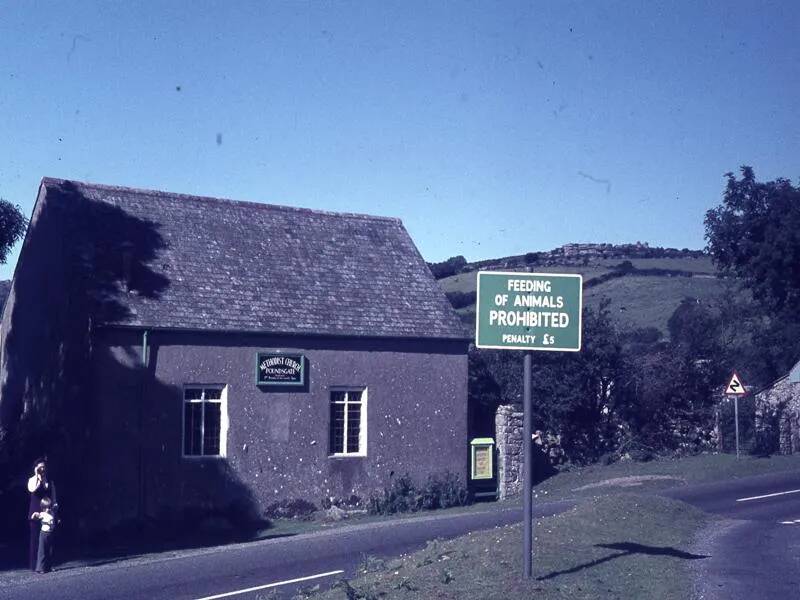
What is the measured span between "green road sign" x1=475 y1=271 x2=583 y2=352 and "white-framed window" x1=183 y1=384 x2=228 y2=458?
509 inches

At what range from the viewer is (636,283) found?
270 feet

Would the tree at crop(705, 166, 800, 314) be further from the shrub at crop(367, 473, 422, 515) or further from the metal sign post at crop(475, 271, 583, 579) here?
the metal sign post at crop(475, 271, 583, 579)

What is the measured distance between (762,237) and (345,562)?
92.1 feet

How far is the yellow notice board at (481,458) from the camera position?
2506 centimetres

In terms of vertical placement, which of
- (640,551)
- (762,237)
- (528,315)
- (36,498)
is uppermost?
(762,237)

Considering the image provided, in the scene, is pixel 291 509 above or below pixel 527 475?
below

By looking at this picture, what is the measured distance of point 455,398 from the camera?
2502 cm

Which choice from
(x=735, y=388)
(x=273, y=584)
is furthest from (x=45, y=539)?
(x=735, y=388)

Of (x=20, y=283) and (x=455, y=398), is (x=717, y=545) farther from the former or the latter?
(x=20, y=283)

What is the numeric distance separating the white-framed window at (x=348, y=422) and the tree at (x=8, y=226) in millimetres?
9116

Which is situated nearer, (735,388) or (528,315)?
(528,315)

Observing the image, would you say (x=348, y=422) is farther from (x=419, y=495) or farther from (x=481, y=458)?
(x=481, y=458)

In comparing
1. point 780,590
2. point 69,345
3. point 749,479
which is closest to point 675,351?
point 749,479

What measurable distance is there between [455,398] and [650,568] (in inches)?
554
